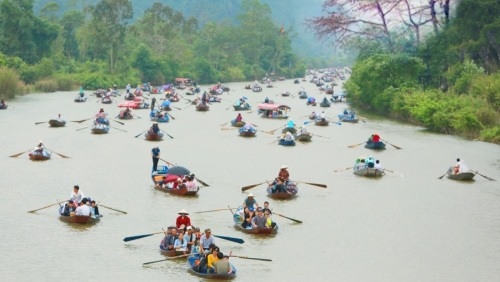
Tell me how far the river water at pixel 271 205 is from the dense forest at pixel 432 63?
119 inches

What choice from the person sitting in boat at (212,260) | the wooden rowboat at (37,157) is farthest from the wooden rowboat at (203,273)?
the wooden rowboat at (37,157)

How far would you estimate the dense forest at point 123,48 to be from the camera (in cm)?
8112

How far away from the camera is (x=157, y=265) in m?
20.5

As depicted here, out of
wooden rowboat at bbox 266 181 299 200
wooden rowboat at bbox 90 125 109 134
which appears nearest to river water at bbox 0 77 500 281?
wooden rowboat at bbox 266 181 299 200

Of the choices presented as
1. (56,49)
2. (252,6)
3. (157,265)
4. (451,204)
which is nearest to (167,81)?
(56,49)

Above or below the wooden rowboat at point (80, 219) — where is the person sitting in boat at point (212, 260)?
above

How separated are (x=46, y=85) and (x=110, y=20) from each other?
2090cm

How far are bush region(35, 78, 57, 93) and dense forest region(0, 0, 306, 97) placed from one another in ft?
0.34

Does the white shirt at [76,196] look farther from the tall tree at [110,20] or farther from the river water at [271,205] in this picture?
the tall tree at [110,20]

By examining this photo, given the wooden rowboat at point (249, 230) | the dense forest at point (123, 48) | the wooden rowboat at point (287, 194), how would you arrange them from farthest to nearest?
the dense forest at point (123, 48) < the wooden rowboat at point (287, 194) < the wooden rowboat at point (249, 230)

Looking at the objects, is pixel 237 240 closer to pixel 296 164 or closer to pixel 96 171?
pixel 96 171

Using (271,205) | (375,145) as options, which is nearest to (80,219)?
(271,205)

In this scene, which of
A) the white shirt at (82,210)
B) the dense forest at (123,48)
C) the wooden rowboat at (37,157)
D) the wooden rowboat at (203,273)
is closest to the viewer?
the wooden rowboat at (203,273)

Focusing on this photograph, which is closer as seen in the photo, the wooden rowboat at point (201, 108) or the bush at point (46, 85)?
the wooden rowboat at point (201, 108)
